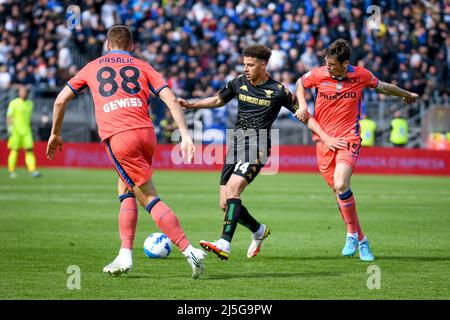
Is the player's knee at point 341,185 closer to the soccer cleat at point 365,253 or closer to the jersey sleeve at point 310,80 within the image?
the soccer cleat at point 365,253

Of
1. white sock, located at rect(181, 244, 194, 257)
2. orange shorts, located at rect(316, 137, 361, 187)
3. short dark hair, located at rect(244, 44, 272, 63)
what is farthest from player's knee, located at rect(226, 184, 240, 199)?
white sock, located at rect(181, 244, 194, 257)

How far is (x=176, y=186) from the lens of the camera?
22500 millimetres

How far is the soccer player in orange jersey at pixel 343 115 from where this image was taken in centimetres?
1055

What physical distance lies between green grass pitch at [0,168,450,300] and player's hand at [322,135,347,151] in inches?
51.5

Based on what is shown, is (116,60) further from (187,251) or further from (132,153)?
(187,251)

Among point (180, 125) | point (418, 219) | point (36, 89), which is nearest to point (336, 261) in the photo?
point (180, 125)

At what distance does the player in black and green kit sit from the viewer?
399 inches

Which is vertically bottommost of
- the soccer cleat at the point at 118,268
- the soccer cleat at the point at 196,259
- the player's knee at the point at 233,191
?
the soccer cleat at the point at 118,268

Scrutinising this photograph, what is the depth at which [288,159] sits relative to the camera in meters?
29.4

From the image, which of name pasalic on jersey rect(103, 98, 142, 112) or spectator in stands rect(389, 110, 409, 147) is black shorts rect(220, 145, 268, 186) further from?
spectator in stands rect(389, 110, 409, 147)

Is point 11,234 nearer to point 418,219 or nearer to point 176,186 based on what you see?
point 418,219

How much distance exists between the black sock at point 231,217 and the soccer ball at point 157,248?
35.7 inches

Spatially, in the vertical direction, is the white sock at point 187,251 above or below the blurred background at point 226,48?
below

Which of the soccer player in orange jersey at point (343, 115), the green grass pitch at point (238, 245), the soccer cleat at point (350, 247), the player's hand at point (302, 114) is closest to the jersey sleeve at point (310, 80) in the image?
the soccer player in orange jersey at point (343, 115)
